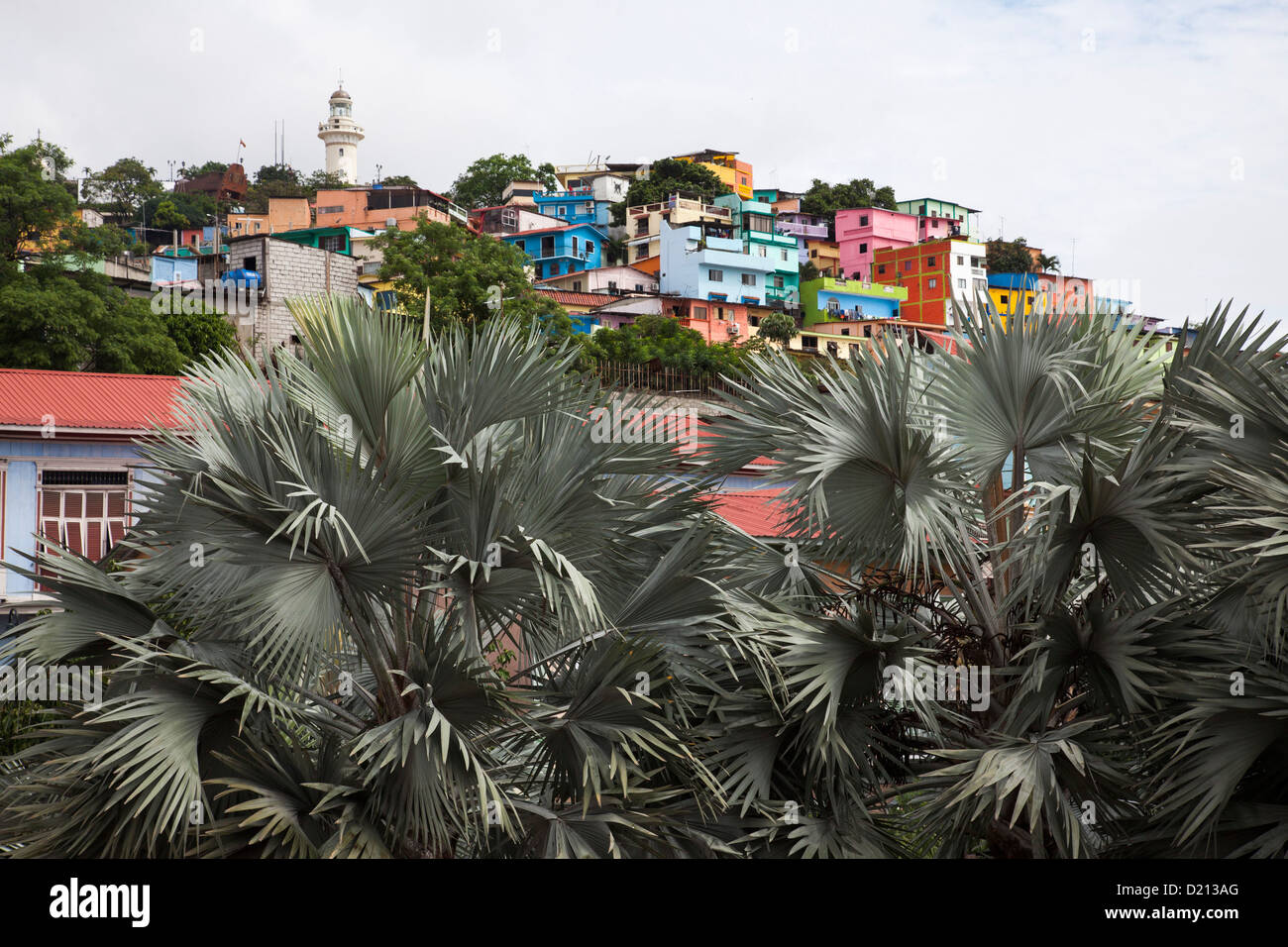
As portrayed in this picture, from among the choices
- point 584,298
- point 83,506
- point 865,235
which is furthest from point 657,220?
point 83,506

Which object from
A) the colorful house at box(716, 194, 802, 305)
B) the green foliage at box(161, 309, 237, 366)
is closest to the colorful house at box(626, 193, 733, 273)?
the colorful house at box(716, 194, 802, 305)

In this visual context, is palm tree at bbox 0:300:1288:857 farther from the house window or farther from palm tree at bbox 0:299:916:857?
the house window

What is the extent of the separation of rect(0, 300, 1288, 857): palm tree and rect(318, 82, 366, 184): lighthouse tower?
4664 inches

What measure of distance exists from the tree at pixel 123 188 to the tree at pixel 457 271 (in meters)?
59.4

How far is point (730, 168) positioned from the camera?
Result: 95250mm

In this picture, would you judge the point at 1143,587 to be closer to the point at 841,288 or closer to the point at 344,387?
the point at 344,387

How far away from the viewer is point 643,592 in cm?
749

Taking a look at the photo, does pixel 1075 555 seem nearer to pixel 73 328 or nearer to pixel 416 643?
pixel 416 643

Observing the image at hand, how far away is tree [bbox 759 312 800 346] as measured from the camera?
64625 millimetres

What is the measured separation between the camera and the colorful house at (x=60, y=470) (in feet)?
60.5

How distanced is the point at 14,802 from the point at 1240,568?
7.34 meters

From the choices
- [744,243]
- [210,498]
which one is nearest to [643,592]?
[210,498]

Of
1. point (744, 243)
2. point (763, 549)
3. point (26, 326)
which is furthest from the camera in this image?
point (744, 243)

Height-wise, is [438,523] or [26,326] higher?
[26,326]
